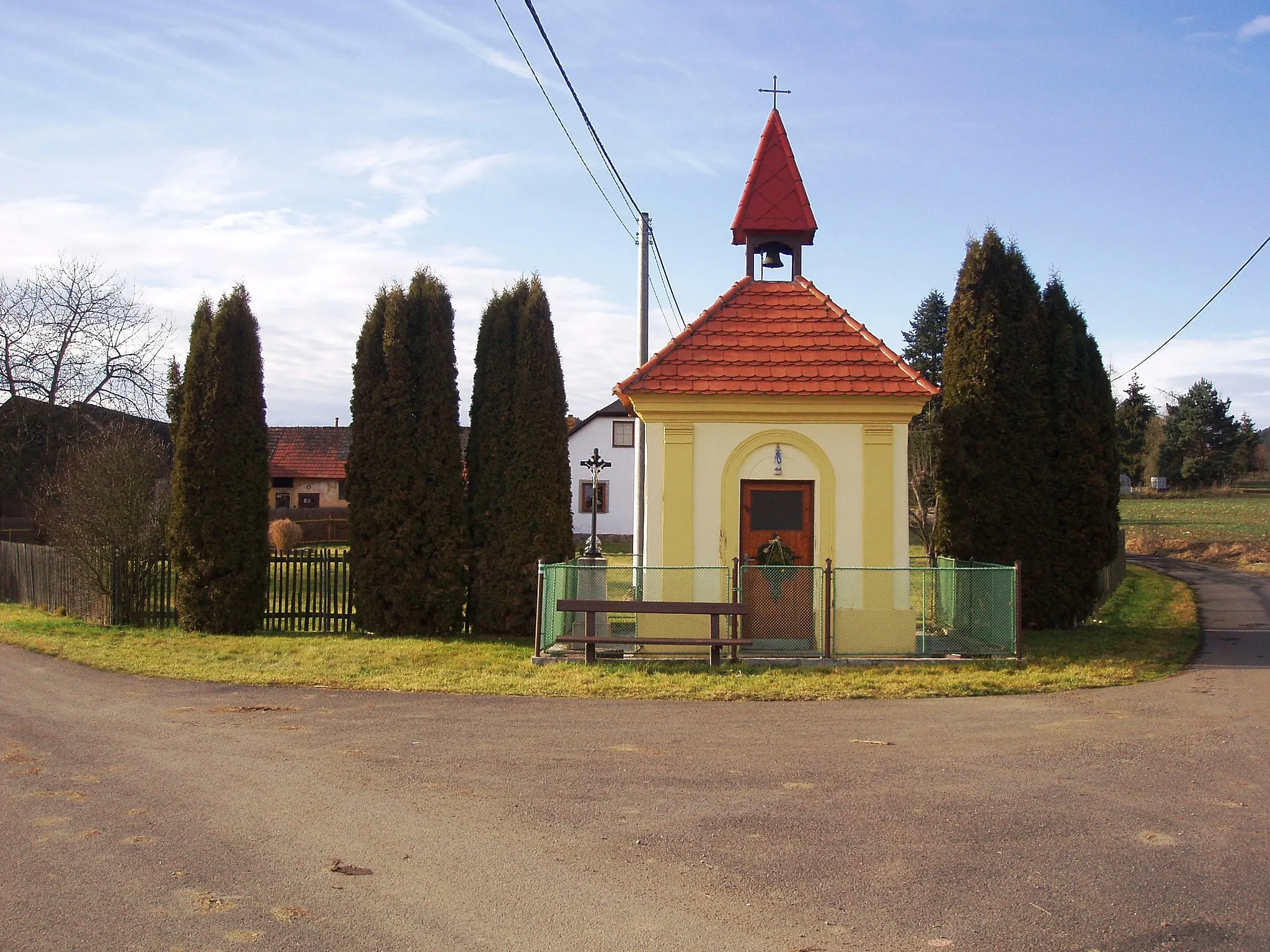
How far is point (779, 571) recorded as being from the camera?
12938mm

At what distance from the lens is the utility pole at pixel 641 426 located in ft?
49.2

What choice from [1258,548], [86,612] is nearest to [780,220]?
[86,612]

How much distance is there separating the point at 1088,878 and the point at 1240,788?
2.56 m

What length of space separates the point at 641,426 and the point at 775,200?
14.8ft

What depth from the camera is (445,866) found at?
5.65m

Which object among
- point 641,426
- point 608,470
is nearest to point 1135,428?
point 608,470

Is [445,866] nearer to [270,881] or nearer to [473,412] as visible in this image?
[270,881]

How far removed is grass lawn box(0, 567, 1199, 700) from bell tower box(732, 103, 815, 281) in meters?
6.95

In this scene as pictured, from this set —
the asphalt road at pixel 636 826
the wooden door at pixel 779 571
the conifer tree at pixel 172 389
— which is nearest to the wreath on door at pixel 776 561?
the wooden door at pixel 779 571

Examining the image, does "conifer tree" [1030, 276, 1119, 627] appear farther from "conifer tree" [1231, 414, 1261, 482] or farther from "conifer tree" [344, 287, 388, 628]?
"conifer tree" [1231, 414, 1261, 482]

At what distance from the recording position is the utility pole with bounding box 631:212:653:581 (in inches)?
591

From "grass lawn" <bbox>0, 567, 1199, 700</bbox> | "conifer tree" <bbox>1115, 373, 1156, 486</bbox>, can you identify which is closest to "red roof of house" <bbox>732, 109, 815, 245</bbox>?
"grass lawn" <bbox>0, 567, 1199, 700</bbox>

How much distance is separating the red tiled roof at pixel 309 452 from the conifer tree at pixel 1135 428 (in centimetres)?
5083

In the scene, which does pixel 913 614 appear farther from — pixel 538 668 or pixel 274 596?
pixel 274 596
